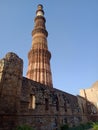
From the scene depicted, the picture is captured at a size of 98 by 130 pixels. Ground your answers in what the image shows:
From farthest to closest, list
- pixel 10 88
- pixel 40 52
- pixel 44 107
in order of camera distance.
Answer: pixel 40 52
pixel 44 107
pixel 10 88

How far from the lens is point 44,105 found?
430 inches

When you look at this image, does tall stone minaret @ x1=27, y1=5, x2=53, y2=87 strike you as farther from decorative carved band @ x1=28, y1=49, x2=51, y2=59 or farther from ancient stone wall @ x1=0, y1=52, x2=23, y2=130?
ancient stone wall @ x1=0, y1=52, x2=23, y2=130

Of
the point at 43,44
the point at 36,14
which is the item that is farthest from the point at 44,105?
the point at 36,14

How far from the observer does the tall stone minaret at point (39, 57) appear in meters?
19.6

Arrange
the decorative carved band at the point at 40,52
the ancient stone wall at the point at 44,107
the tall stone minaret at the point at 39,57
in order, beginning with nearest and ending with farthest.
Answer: the ancient stone wall at the point at 44,107 < the tall stone minaret at the point at 39,57 < the decorative carved band at the point at 40,52

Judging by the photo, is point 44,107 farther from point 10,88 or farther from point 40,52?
point 40,52

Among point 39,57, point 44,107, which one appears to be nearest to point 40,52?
point 39,57

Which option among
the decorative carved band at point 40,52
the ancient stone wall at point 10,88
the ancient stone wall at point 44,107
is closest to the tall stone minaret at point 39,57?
the decorative carved band at point 40,52

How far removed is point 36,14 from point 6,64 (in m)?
19.4

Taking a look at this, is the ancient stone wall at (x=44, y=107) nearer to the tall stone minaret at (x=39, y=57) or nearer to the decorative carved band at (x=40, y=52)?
the tall stone minaret at (x=39, y=57)

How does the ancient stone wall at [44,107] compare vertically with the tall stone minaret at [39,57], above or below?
below

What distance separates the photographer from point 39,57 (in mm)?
20750

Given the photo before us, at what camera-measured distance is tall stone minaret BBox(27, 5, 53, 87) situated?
19.6 m

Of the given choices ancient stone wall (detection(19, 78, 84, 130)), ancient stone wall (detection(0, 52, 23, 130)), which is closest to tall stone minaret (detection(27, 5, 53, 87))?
ancient stone wall (detection(19, 78, 84, 130))
